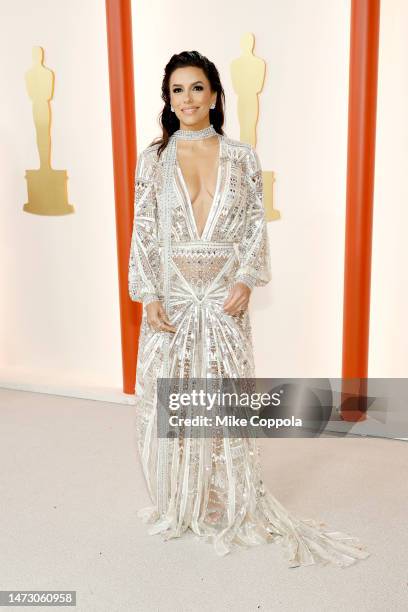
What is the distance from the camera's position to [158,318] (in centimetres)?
237

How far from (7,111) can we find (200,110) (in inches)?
88.0

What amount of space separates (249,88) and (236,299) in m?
1.57

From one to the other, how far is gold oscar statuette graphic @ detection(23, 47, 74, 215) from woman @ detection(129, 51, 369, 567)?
1739 millimetres

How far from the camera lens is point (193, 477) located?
2406 mm

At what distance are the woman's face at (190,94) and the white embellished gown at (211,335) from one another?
0.14 metres

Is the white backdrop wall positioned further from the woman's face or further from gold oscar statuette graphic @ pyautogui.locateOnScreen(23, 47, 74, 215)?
the woman's face

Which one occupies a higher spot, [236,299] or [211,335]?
[236,299]

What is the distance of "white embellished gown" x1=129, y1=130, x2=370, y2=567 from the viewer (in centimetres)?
235

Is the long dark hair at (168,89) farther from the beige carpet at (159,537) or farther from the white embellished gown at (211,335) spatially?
the beige carpet at (159,537)

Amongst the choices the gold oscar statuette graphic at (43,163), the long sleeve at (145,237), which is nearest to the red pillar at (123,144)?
the gold oscar statuette graphic at (43,163)

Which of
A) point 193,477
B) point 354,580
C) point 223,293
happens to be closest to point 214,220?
point 223,293

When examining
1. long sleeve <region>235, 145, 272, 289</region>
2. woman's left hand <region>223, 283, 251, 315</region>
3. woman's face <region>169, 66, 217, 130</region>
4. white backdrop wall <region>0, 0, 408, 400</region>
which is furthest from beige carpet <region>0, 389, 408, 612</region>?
woman's face <region>169, 66, 217, 130</region>

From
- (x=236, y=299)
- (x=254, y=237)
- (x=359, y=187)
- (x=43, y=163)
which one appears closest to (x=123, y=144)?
(x=43, y=163)

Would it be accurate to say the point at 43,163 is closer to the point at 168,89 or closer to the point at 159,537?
the point at 168,89
